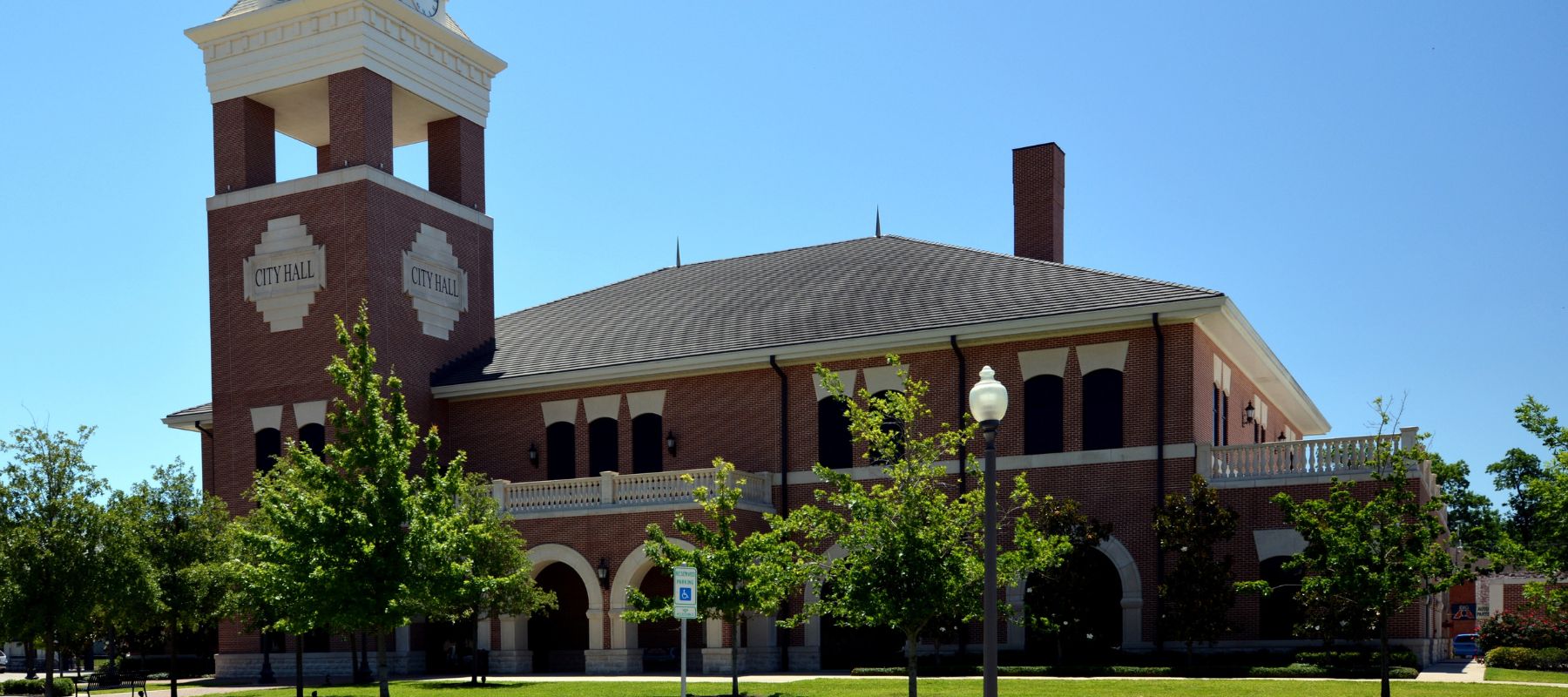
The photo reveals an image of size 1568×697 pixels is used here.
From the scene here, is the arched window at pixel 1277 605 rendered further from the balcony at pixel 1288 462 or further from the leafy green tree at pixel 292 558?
the leafy green tree at pixel 292 558

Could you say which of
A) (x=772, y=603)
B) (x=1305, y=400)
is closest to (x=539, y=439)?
(x=772, y=603)

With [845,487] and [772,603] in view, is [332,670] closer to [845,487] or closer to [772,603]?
[772,603]

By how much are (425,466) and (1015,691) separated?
10.3 m

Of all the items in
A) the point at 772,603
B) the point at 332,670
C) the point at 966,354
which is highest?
the point at 966,354

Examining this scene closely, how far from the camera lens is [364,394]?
24266 millimetres

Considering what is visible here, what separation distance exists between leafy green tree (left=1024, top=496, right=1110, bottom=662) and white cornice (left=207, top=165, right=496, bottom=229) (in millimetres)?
18760

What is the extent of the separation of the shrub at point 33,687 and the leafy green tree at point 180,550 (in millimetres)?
5181

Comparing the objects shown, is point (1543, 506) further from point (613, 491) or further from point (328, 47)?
point (328, 47)

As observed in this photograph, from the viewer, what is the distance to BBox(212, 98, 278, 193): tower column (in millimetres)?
41344

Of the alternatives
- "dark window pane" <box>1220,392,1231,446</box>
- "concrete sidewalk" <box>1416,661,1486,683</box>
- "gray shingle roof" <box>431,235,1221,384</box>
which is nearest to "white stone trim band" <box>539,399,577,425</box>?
"gray shingle roof" <box>431,235,1221,384</box>

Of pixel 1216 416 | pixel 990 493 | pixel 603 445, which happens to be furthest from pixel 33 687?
pixel 990 493

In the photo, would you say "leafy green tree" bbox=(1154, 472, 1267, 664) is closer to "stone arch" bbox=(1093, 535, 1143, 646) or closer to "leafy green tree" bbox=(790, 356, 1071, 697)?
"stone arch" bbox=(1093, 535, 1143, 646)

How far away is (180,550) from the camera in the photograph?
33.7 m

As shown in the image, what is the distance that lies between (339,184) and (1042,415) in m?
18.4
